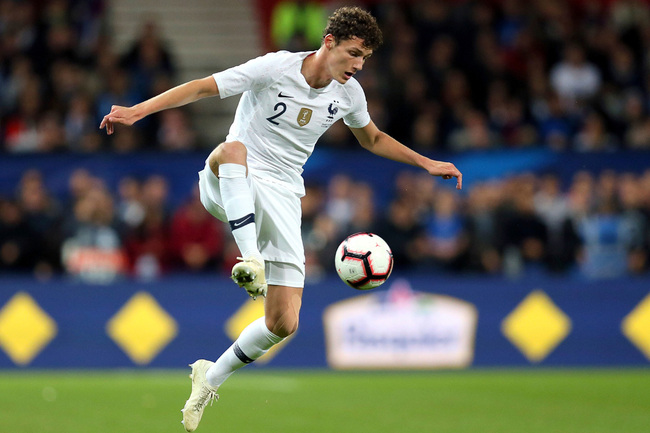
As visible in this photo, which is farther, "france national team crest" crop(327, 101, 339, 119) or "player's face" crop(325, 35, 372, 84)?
"france national team crest" crop(327, 101, 339, 119)

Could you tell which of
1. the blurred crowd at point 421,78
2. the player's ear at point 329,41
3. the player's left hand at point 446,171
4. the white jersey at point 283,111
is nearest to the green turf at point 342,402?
the player's left hand at point 446,171

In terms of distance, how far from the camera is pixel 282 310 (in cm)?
696

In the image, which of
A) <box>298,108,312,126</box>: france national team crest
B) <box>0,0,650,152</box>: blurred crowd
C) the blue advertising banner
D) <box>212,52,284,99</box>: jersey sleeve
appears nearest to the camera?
<box>212,52,284,99</box>: jersey sleeve

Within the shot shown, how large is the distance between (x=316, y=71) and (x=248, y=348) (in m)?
1.85

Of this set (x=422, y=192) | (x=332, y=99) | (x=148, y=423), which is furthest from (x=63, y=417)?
(x=422, y=192)

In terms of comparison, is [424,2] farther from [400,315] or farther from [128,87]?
[400,315]

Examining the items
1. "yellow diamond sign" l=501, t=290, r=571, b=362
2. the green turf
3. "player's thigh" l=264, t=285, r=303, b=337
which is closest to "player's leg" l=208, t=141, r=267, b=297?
"player's thigh" l=264, t=285, r=303, b=337

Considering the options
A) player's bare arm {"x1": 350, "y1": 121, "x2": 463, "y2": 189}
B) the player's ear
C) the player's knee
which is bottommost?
the player's knee

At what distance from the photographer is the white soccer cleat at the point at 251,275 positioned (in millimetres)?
6094

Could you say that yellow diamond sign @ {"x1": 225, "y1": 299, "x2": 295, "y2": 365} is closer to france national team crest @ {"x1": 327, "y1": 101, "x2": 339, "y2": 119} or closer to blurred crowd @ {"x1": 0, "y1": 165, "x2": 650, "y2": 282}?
blurred crowd @ {"x1": 0, "y1": 165, "x2": 650, "y2": 282}

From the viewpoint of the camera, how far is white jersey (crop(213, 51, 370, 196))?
6.66 metres

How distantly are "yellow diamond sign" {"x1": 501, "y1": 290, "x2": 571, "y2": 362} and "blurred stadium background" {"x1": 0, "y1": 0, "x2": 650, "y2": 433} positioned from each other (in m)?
0.02

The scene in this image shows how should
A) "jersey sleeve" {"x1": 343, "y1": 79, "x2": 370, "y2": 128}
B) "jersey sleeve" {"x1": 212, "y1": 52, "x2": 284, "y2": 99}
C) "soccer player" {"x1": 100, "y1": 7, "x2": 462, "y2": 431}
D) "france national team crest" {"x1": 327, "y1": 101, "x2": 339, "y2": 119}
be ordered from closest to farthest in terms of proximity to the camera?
"jersey sleeve" {"x1": 212, "y1": 52, "x2": 284, "y2": 99}, "soccer player" {"x1": 100, "y1": 7, "x2": 462, "y2": 431}, "france national team crest" {"x1": 327, "y1": 101, "x2": 339, "y2": 119}, "jersey sleeve" {"x1": 343, "y1": 79, "x2": 370, "y2": 128}

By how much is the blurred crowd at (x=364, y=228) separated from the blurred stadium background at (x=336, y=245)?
1.0 inches
